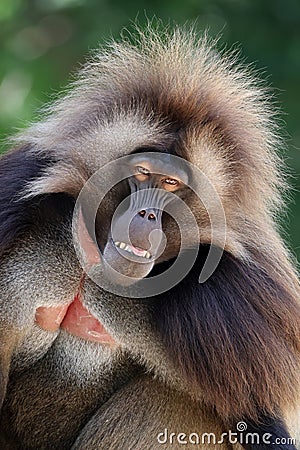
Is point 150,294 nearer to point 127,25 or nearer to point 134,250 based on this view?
point 134,250

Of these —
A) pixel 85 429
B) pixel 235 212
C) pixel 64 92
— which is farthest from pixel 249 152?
pixel 85 429

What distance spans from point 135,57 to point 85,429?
3.33ft

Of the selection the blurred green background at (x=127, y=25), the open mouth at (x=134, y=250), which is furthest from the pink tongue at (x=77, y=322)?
→ the blurred green background at (x=127, y=25)

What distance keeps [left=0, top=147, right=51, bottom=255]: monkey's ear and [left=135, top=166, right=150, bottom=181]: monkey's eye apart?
0.24 m

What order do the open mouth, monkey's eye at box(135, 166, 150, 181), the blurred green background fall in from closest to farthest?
the open mouth < monkey's eye at box(135, 166, 150, 181) < the blurred green background

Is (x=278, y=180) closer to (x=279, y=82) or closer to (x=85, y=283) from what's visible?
(x=85, y=283)

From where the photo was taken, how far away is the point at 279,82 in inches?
259

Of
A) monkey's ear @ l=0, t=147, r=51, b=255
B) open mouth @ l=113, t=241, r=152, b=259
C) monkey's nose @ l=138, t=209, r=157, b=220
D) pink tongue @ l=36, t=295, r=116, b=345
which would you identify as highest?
monkey's nose @ l=138, t=209, r=157, b=220

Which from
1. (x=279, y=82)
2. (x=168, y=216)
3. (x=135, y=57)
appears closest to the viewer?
(x=168, y=216)

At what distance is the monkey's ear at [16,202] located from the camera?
2.81 meters

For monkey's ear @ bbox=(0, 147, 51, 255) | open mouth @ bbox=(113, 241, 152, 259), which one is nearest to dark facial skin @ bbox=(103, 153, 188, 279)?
open mouth @ bbox=(113, 241, 152, 259)

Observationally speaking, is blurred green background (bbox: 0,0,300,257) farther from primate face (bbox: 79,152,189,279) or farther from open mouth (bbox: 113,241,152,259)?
open mouth (bbox: 113,241,152,259)

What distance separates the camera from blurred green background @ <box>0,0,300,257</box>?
20.9 feet

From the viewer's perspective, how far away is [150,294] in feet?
9.42
